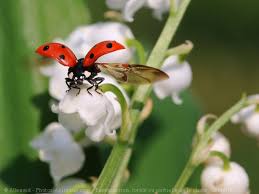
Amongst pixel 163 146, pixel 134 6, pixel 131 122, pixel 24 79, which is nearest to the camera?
pixel 131 122

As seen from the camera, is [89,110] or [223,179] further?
[223,179]

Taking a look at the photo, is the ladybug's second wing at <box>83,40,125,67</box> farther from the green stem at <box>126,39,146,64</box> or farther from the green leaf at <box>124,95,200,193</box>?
the green leaf at <box>124,95,200,193</box>

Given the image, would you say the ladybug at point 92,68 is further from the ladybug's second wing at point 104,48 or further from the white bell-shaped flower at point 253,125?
the white bell-shaped flower at point 253,125

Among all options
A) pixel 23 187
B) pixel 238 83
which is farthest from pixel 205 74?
pixel 23 187

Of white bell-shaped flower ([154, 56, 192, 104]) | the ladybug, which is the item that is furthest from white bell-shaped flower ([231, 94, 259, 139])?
the ladybug

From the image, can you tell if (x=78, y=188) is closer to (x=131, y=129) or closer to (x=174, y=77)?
(x=131, y=129)

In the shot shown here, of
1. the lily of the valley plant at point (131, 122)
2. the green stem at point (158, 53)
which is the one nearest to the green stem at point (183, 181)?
the lily of the valley plant at point (131, 122)

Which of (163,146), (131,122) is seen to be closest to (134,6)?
(131,122)
